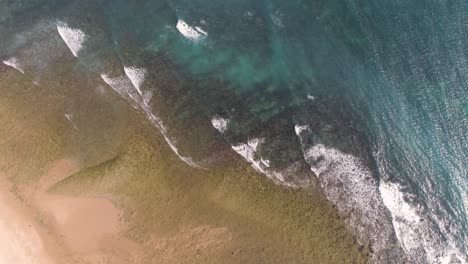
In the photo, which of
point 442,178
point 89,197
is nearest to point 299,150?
point 442,178

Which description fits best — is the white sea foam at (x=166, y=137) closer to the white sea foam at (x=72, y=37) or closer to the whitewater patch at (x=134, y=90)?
the whitewater patch at (x=134, y=90)

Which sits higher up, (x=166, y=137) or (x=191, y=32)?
(x=191, y=32)

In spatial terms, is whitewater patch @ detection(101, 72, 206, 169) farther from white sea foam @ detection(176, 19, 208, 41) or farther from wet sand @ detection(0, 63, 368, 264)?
white sea foam @ detection(176, 19, 208, 41)

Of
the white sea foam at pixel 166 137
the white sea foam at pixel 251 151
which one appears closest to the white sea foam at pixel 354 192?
the white sea foam at pixel 251 151

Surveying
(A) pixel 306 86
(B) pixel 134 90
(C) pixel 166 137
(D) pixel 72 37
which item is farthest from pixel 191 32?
(A) pixel 306 86

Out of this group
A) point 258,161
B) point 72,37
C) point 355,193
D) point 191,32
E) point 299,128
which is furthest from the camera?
point 191,32

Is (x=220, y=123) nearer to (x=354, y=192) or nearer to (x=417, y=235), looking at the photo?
(x=354, y=192)
